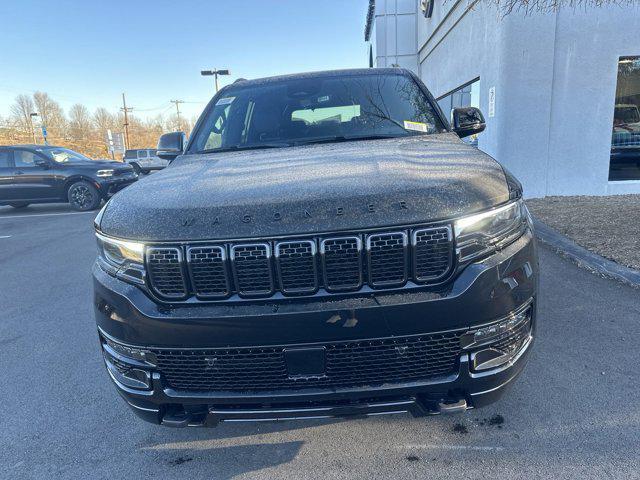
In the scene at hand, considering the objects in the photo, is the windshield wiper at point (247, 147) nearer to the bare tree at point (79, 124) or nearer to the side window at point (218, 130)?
the side window at point (218, 130)

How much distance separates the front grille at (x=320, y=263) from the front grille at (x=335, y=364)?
0.23 metres

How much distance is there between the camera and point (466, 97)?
1119 cm

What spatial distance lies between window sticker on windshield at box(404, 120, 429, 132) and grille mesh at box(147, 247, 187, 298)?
1873mm

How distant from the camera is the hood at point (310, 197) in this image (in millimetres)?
1751

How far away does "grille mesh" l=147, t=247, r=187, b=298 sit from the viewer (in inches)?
71.5

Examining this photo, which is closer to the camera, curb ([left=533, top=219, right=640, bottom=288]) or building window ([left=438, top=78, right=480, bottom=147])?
curb ([left=533, top=219, right=640, bottom=288])

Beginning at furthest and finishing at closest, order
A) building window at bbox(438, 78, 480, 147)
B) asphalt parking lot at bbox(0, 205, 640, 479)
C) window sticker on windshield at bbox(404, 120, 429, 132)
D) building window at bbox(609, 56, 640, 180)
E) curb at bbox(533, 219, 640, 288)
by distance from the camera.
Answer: building window at bbox(438, 78, 480, 147)
building window at bbox(609, 56, 640, 180)
curb at bbox(533, 219, 640, 288)
window sticker on windshield at bbox(404, 120, 429, 132)
asphalt parking lot at bbox(0, 205, 640, 479)

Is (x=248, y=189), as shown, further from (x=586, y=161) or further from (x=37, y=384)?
(x=586, y=161)

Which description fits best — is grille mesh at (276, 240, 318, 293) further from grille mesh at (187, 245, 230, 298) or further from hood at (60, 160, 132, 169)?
hood at (60, 160, 132, 169)

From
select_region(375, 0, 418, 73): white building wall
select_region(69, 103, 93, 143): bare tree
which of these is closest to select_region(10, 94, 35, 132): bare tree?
select_region(69, 103, 93, 143): bare tree

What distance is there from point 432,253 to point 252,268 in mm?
720

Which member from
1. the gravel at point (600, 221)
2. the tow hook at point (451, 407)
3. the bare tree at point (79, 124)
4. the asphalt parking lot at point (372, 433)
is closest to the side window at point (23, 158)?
the asphalt parking lot at point (372, 433)

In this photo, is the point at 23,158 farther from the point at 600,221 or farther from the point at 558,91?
the point at 600,221

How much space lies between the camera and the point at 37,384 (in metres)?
3.09
